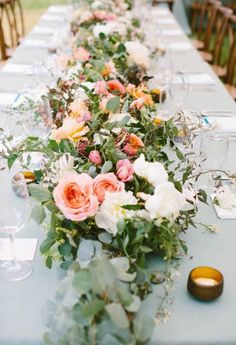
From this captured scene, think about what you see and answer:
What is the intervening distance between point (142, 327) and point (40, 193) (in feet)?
1.30

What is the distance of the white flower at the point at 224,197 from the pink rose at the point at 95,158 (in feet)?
1.35

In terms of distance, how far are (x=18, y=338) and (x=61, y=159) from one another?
42 centimetres

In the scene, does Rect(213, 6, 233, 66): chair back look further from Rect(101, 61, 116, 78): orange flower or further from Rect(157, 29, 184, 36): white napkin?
Rect(101, 61, 116, 78): orange flower

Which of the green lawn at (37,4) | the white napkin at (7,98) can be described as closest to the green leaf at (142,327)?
the white napkin at (7,98)

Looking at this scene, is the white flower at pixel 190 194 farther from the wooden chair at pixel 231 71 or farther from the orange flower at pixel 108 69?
the wooden chair at pixel 231 71

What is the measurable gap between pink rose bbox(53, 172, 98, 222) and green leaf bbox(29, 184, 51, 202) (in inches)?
1.7

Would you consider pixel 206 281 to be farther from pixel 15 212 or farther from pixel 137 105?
pixel 137 105

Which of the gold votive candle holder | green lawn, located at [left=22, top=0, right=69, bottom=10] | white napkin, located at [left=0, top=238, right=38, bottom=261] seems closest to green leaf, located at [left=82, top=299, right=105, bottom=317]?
the gold votive candle holder

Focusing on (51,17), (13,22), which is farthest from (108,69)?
(13,22)

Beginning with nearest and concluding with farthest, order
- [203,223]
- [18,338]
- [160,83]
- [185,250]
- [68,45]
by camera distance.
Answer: [18,338]
[185,250]
[203,223]
[160,83]
[68,45]

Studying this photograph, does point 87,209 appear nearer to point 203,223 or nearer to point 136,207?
point 136,207

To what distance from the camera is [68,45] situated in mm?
2977

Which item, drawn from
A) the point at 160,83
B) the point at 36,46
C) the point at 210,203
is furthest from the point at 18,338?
the point at 36,46

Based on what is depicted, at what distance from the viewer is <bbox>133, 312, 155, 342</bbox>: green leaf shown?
2.75 ft
